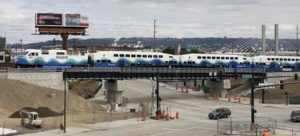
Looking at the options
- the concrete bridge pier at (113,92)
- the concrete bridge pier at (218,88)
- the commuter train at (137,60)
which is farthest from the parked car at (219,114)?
the concrete bridge pier at (218,88)

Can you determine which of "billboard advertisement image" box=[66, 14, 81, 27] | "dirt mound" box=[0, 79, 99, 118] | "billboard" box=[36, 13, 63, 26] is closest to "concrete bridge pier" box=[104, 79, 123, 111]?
"dirt mound" box=[0, 79, 99, 118]

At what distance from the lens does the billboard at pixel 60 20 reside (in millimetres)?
131613

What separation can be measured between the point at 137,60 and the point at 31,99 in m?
38.1

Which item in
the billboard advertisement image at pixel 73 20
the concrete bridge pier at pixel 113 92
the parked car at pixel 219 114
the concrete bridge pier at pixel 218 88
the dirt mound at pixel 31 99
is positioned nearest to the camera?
the dirt mound at pixel 31 99

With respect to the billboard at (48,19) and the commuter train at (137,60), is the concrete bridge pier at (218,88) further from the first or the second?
the billboard at (48,19)

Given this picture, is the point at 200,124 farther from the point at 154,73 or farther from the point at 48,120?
the point at 154,73

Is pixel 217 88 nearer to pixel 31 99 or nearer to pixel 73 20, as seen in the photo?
pixel 73 20

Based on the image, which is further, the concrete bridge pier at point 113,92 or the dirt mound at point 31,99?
the concrete bridge pier at point 113,92

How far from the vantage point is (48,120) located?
6341 cm

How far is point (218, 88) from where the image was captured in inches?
4405

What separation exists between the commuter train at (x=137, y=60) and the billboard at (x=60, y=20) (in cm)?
3203

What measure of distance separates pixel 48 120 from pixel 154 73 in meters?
38.9

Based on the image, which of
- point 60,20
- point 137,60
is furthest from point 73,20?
point 137,60

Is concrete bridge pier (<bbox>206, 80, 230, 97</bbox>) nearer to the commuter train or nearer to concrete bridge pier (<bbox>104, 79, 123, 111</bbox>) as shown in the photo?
the commuter train
